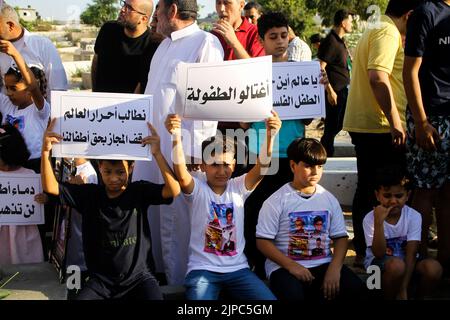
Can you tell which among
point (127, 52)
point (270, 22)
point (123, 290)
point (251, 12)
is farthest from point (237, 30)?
point (251, 12)

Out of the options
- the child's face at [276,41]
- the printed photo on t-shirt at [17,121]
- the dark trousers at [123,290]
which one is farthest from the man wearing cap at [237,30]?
the dark trousers at [123,290]

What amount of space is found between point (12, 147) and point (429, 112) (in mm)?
2620

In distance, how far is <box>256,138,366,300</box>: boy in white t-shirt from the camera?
372 centimetres

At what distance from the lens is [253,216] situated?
14.8ft

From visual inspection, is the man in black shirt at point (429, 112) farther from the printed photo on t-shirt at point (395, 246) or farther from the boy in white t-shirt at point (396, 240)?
the printed photo on t-shirt at point (395, 246)

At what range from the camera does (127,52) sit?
474 cm

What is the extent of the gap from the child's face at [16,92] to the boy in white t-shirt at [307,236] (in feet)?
6.20

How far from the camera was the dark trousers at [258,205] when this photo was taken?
4.34 meters

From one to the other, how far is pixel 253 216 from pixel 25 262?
155cm

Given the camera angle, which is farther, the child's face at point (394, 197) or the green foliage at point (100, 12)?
the green foliage at point (100, 12)

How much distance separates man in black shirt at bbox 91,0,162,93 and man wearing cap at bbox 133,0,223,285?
495 millimetres

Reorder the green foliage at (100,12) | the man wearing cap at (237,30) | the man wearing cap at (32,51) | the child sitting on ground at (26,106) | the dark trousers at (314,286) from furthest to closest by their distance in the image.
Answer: the green foliage at (100,12)
the man wearing cap at (32,51)
the man wearing cap at (237,30)
the child sitting on ground at (26,106)
the dark trousers at (314,286)

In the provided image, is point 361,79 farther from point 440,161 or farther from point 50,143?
point 50,143
